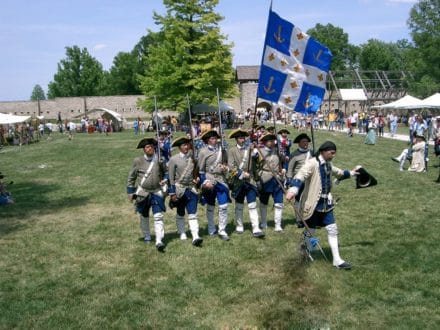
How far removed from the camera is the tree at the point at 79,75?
83688 millimetres

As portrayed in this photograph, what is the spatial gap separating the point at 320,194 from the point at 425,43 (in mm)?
60334

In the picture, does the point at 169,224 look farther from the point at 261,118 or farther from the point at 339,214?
the point at 261,118

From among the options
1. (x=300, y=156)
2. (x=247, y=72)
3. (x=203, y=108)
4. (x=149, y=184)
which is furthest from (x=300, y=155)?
(x=247, y=72)

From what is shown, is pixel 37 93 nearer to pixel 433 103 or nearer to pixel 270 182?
pixel 433 103

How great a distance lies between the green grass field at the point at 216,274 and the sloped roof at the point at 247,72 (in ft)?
195

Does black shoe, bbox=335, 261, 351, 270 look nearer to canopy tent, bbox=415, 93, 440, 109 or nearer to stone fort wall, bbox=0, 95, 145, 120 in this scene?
canopy tent, bbox=415, 93, 440, 109

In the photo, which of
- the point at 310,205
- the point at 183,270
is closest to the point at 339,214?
the point at 310,205

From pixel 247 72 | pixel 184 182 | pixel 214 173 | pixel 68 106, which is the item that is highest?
pixel 247 72

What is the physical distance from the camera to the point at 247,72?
7181 cm

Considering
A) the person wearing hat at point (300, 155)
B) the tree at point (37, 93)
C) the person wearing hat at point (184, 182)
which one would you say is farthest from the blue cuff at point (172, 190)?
the tree at point (37, 93)

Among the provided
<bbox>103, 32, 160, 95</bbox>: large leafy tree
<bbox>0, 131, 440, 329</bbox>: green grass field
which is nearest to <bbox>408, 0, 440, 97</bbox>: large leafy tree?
<bbox>103, 32, 160, 95</bbox>: large leafy tree

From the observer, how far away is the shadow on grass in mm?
11586

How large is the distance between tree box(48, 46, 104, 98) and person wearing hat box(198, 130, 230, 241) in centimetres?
7927

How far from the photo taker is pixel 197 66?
42.7 metres
